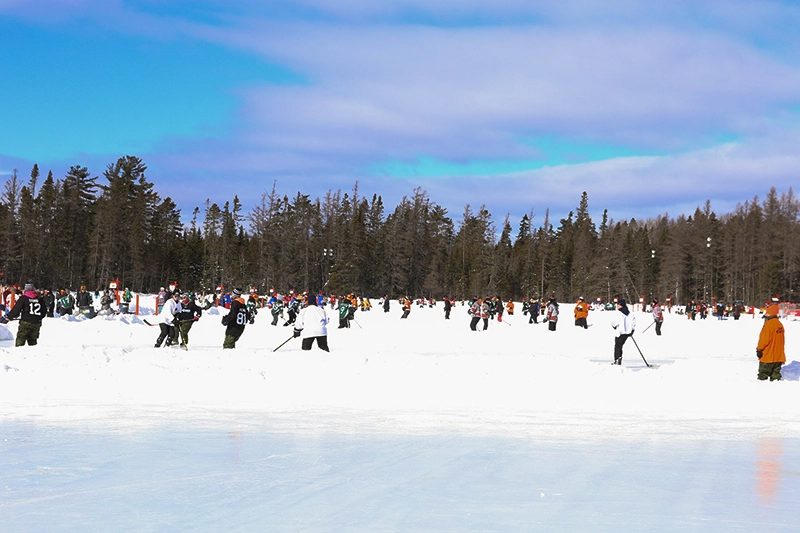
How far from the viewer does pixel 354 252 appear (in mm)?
86812

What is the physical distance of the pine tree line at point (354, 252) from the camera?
7775 cm

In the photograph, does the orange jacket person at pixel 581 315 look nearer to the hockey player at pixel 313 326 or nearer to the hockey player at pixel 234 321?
the hockey player at pixel 234 321

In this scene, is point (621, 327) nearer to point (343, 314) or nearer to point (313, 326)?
point (313, 326)

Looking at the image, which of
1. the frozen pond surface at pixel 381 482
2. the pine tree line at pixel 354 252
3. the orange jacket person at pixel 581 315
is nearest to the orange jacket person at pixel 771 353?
the frozen pond surface at pixel 381 482

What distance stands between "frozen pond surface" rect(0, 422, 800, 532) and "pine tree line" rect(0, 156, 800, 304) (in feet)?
226

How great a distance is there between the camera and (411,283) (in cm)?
9575

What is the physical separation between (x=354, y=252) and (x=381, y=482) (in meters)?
81.9

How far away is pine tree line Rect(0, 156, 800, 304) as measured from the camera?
255ft

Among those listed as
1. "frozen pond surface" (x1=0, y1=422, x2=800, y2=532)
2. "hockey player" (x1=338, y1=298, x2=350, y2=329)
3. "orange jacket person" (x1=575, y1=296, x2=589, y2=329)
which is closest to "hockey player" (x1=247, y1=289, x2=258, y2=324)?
"hockey player" (x1=338, y1=298, x2=350, y2=329)

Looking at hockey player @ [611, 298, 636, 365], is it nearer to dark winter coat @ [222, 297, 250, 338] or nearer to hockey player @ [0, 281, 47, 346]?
dark winter coat @ [222, 297, 250, 338]

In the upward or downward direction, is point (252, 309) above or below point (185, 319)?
above

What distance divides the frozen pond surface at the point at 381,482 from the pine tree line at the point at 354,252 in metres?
68.9

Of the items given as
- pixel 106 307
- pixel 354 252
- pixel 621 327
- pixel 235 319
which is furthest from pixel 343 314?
pixel 354 252

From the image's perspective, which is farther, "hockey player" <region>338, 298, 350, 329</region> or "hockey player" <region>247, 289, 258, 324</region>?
"hockey player" <region>247, 289, 258, 324</region>
